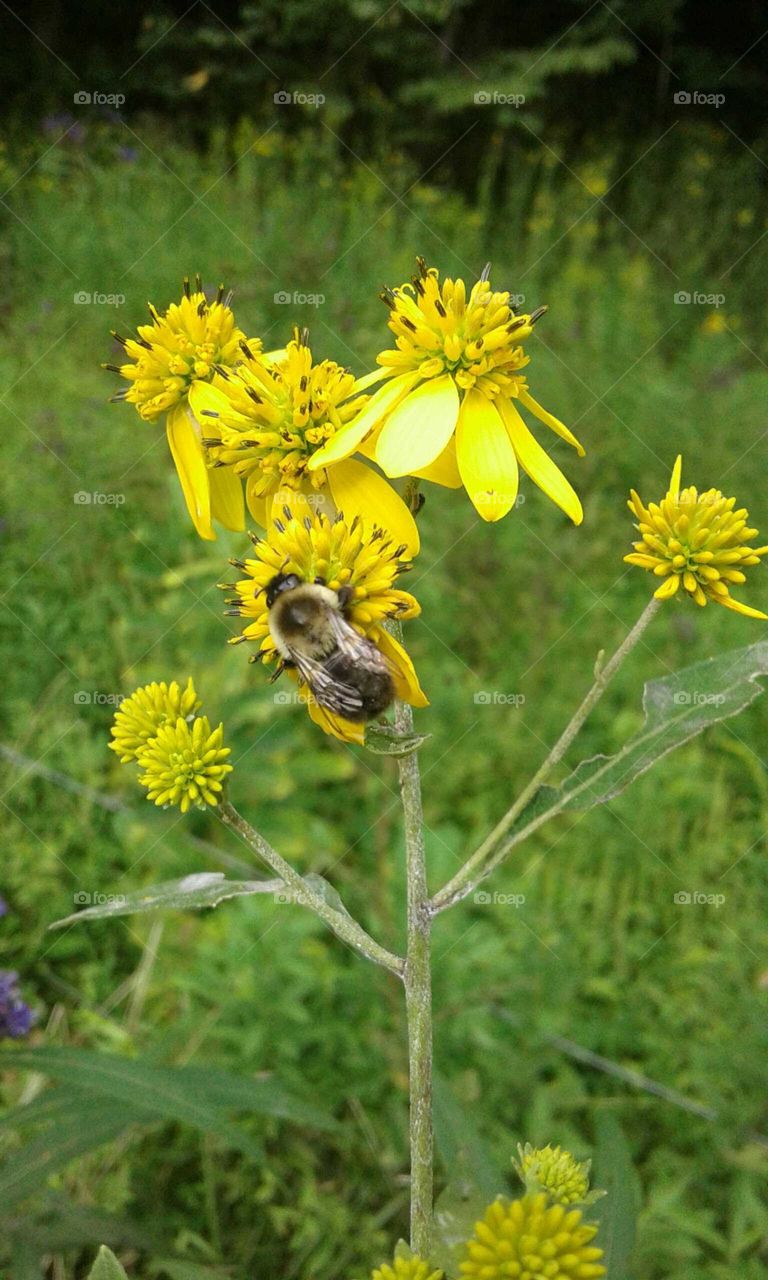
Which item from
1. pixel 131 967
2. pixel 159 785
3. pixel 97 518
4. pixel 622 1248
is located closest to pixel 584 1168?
pixel 622 1248

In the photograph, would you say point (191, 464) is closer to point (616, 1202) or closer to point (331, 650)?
point (331, 650)

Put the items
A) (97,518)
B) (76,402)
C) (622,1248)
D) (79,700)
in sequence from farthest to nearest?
(76,402) → (97,518) → (79,700) → (622,1248)

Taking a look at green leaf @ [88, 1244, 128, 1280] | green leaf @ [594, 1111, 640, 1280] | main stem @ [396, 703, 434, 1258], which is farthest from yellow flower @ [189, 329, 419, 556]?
green leaf @ [594, 1111, 640, 1280]

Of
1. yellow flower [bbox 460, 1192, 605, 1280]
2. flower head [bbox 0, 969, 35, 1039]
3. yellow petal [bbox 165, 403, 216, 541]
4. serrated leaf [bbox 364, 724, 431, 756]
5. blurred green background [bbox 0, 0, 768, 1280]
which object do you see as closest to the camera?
yellow flower [bbox 460, 1192, 605, 1280]

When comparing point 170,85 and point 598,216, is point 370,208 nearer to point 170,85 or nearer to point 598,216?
point 598,216

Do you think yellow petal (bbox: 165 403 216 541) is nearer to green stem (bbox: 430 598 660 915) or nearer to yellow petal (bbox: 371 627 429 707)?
yellow petal (bbox: 371 627 429 707)

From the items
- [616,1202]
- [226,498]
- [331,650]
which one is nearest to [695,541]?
[331,650]
